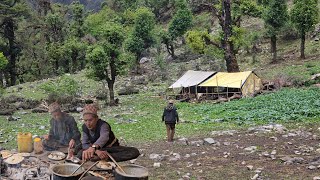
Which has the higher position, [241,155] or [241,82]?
[241,82]

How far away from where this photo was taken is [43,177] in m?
6.99

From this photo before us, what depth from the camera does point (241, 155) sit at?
1090cm

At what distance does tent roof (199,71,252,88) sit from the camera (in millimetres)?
23002

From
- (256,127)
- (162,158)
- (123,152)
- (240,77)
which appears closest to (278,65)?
(240,77)

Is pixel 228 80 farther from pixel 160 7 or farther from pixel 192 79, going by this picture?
pixel 160 7

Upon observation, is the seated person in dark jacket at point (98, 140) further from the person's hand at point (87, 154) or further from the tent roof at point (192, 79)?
the tent roof at point (192, 79)

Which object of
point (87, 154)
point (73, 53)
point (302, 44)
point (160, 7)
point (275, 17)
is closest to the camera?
point (87, 154)

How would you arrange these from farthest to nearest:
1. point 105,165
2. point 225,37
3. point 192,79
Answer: point 225,37, point 192,79, point 105,165

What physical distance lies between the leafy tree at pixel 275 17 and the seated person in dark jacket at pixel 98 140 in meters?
26.5

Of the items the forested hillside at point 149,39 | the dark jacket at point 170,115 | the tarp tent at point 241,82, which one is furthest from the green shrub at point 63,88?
the dark jacket at point 170,115

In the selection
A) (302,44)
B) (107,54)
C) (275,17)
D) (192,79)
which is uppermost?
(275,17)

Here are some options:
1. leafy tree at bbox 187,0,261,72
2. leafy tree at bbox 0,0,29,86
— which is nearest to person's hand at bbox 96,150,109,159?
leafy tree at bbox 187,0,261,72

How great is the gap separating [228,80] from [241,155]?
1326cm

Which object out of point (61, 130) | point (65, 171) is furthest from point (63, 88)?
point (65, 171)
